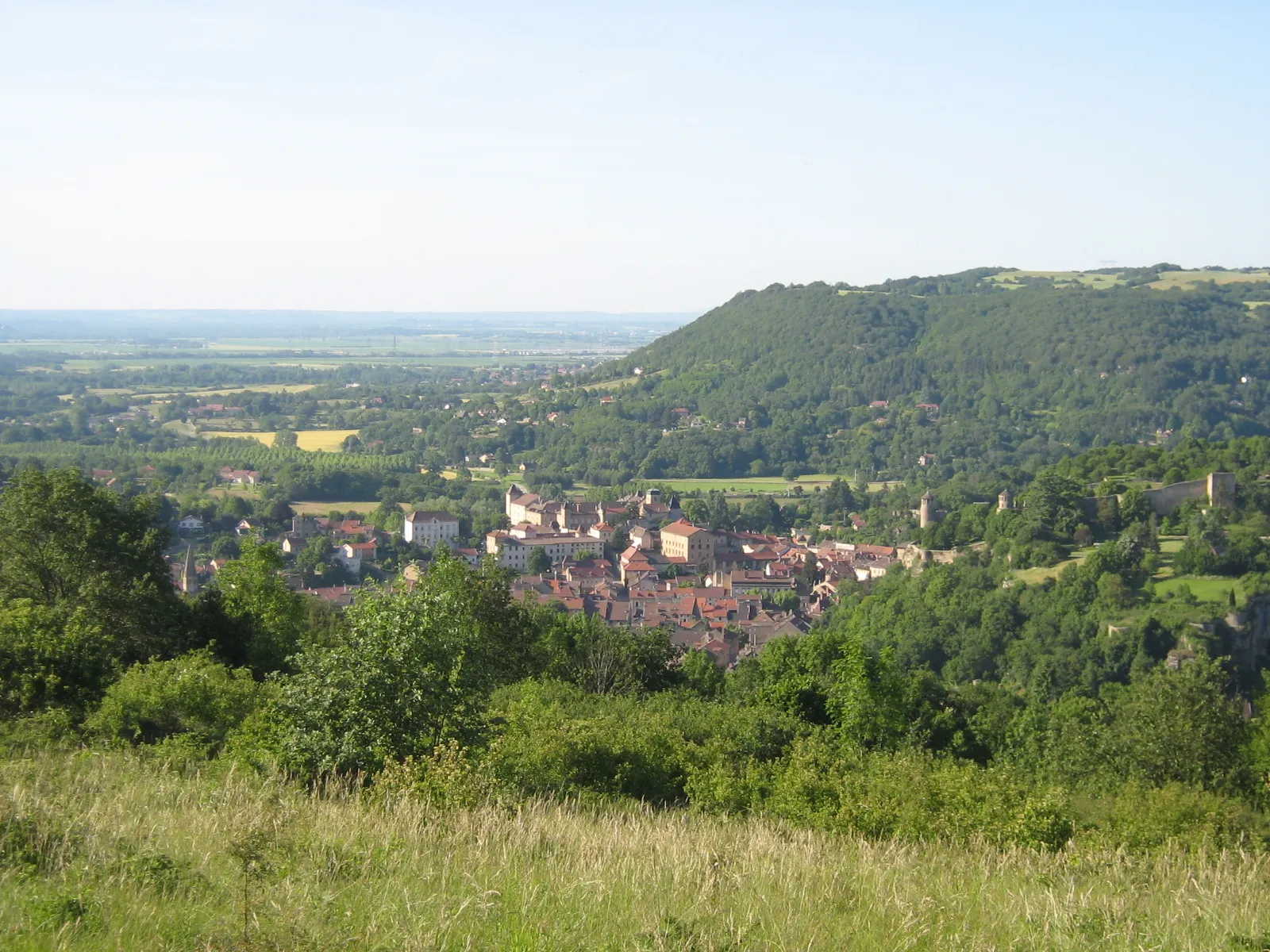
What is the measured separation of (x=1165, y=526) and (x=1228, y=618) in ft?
25.8

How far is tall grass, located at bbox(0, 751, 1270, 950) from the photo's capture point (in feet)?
12.7

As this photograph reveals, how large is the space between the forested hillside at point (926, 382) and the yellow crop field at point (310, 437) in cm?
A: 1458

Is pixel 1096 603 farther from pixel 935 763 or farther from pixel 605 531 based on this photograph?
pixel 605 531

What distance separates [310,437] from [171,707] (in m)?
82.6

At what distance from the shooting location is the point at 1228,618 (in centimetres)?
3050

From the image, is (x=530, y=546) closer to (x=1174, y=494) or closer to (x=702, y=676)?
(x=1174, y=494)

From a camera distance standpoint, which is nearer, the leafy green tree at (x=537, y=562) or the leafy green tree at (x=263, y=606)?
Answer: the leafy green tree at (x=263, y=606)

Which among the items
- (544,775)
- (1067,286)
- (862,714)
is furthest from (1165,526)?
(1067,286)

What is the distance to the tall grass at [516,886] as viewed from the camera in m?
3.88

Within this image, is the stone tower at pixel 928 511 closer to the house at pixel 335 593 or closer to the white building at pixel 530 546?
the white building at pixel 530 546

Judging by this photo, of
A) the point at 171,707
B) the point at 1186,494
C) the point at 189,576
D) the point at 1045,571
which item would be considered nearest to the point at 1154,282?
the point at 1186,494

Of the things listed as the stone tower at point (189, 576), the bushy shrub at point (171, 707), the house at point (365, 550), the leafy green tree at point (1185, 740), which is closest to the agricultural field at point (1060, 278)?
the house at point (365, 550)

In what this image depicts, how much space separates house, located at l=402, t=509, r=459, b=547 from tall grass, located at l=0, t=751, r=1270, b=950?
47.1m

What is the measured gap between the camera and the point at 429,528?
178 feet
